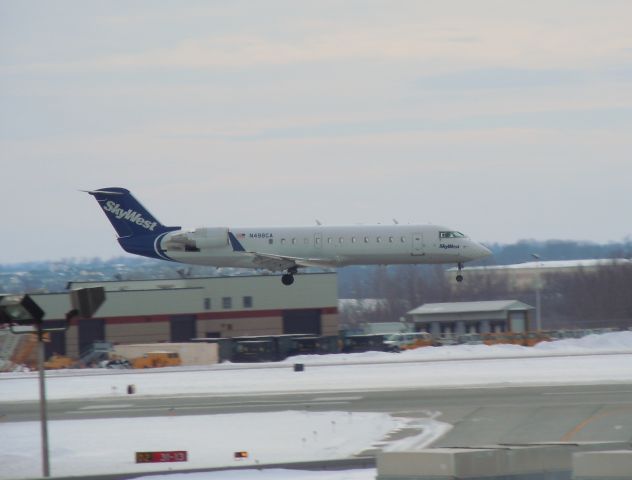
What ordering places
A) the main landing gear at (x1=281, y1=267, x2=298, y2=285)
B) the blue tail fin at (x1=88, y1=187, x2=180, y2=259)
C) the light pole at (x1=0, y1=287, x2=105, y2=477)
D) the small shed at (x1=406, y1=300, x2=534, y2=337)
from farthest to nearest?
the small shed at (x1=406, y1=300, x2=534, y2=337)
the blue tail fin at (x1=88, y1=187, x2=180, y2=259)
the main landing gear at (x1=281, y1=267, x2=298, y2=285)
the light pole at (x1=0, y1=287, x2=105, y2=477)

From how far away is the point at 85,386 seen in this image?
47.2 m

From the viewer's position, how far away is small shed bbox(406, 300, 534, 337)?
84750mm

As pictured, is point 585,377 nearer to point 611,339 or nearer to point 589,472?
point 611,339

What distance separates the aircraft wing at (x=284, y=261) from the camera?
57969 mm

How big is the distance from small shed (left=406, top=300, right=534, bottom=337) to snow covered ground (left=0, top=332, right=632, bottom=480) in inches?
837

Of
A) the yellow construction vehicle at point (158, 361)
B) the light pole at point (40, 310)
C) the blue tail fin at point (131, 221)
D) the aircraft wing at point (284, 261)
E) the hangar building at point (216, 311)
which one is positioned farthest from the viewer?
the hangar building at point (216, 311)

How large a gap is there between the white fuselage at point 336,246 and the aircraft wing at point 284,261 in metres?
0.05

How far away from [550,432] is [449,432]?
247cm

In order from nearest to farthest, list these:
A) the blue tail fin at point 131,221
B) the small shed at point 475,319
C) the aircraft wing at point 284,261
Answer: the aircraft wing at point 284,261 < the blue tail fin at point 131,221 < the small shed at point 475,319

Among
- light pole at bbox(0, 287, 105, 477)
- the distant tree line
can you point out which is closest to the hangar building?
the distant tree line

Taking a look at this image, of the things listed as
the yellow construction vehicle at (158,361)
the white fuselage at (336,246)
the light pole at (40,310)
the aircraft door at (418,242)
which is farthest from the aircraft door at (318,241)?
the light pole at (40,310)

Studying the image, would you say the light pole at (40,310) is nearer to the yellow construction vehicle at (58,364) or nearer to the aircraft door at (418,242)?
the aircraft door at (418,242)

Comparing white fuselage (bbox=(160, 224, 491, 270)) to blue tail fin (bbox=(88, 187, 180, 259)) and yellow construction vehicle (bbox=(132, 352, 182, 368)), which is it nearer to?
blue tail fin (bbox=(88, 187, 180, 259))

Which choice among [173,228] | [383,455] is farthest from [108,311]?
[383,455]
